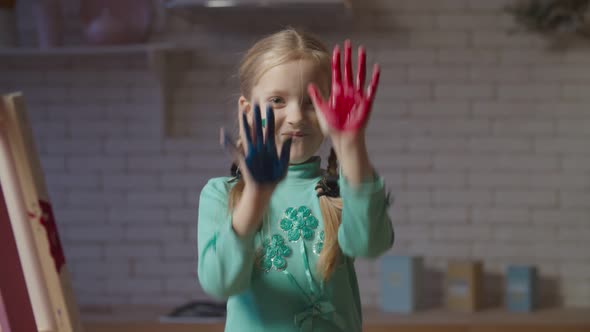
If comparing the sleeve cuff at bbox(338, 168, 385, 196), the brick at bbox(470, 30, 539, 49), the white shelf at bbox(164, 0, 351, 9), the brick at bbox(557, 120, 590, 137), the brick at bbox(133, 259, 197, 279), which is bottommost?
the brick at bbox(133, 259, 197, 279)

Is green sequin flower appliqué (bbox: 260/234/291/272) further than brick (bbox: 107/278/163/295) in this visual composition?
No

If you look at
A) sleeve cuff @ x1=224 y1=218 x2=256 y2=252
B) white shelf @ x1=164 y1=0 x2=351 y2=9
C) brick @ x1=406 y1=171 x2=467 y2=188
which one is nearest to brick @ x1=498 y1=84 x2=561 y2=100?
brick @ x1=406 y1=171 x2=467 y2=188

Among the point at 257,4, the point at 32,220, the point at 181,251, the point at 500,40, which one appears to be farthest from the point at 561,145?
the point at 32,220

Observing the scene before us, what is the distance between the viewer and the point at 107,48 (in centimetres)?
326

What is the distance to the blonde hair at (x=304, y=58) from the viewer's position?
1.21 m

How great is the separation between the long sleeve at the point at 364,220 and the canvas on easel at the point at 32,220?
41 centimetres

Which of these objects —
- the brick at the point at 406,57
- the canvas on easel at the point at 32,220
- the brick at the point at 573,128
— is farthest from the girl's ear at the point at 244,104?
the brick at the point at 573,128

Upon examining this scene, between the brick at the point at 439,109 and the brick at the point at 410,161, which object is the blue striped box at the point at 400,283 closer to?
the brick at the point at 410,161

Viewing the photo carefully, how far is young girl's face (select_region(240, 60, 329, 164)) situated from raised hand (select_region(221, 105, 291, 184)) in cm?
12

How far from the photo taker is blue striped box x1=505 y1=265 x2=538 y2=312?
129 inches

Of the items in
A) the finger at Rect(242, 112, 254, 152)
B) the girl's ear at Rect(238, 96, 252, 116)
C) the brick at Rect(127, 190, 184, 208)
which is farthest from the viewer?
the brick at Rect(127, 190, 184, 208)

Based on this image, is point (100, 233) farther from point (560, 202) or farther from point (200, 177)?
point (560, 202)

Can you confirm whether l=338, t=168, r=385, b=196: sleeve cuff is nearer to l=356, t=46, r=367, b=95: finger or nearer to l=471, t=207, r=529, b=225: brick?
l=356, t=46, r=367, b=95: finger

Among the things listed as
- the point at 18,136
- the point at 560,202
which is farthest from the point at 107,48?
the point at 18,136
